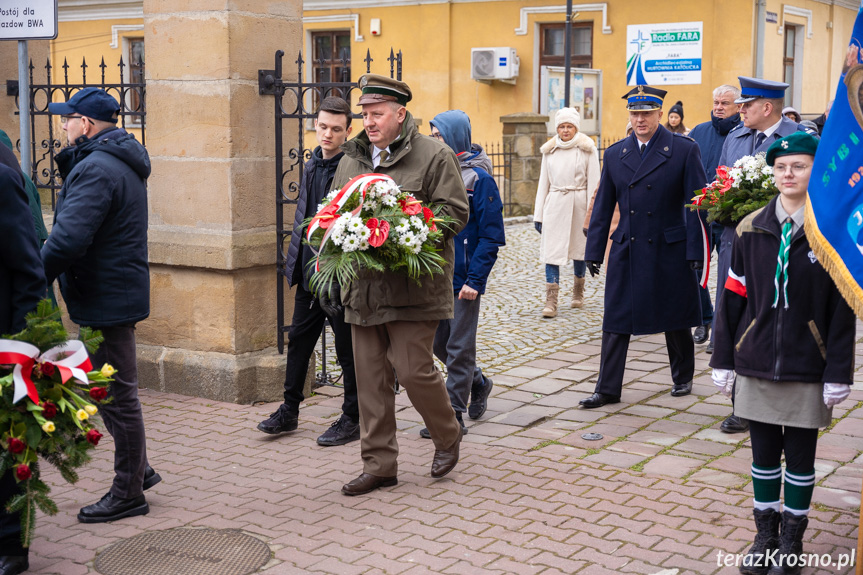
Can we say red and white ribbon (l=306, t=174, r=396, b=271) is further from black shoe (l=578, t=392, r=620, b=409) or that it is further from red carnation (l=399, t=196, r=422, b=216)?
black shoe (l=578, t=392, r=620, b=409)

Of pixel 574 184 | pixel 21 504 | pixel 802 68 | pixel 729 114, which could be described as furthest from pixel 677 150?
pixel 802 68

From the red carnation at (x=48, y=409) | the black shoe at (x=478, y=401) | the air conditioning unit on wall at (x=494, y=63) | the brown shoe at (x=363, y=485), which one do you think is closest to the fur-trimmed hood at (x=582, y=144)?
the black shoe at (x=478, y=401)

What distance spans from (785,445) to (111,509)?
10.1 feet

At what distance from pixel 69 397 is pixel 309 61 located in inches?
947

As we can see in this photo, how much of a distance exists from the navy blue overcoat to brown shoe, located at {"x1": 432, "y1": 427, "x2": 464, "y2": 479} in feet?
6.28

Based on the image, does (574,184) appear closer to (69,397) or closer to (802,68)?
(69,397)

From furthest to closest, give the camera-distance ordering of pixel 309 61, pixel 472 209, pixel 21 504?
pixel 309 61, pixel 472 209, pixel 21 504

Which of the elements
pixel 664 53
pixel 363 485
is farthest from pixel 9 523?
pixel 664 53

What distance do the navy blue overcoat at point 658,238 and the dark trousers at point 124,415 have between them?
10.7 feet

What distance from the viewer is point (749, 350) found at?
427 cm

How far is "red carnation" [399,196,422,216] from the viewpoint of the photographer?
16.4 feet

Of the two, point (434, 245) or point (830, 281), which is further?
point (434, 245)

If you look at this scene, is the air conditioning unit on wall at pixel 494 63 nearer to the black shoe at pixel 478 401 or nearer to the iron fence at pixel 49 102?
the iron fence at pixel 49 102

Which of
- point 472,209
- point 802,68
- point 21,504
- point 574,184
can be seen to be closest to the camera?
point 21,504
